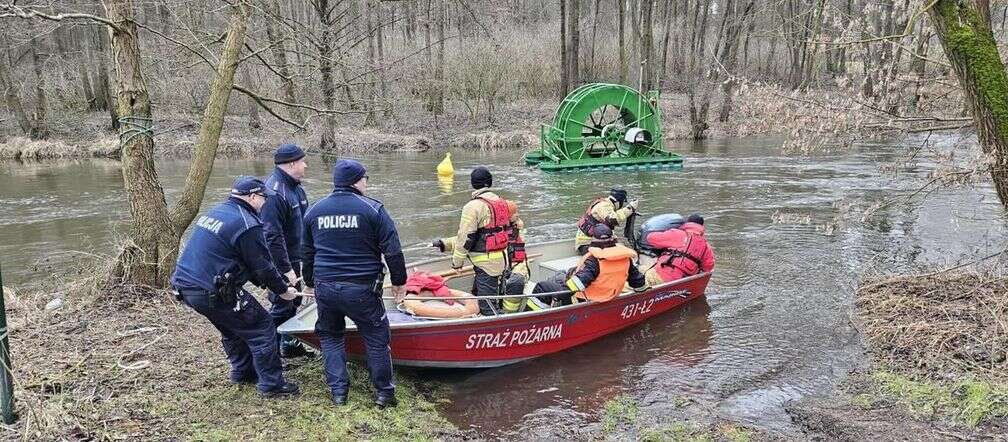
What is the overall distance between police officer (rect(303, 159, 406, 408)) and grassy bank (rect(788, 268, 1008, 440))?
3.01 meters

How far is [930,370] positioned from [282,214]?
501 centimetres

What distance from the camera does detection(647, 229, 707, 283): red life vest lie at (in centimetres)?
741

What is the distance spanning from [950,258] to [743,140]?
54.6ft

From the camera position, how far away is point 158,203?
20.9 ft

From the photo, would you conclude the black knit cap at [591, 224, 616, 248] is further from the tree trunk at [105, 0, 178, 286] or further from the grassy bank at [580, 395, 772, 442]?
the tree trunk at [105, 0, 178, 286]

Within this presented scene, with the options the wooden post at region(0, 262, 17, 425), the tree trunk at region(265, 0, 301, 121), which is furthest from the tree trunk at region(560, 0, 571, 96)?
the wooden post at region(0, 262, 17, 425)

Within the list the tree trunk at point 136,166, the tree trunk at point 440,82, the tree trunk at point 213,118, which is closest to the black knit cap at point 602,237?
the tree trunk at point 213,118

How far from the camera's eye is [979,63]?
5.79m

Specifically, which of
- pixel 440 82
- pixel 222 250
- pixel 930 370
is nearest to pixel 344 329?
pixel 222 250

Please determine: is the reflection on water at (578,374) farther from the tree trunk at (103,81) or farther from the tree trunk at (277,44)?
the tree trunk at (103,81)

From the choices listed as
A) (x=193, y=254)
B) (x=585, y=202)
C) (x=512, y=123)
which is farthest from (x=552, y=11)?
(x=193, y=254)

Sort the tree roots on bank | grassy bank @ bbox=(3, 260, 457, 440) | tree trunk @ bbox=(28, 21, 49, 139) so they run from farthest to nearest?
tree trunk @ bbox=(28, 21, 49, 139) → the tree roots on bank → grassy bank @ bbox=(3, 260, 457, 440)

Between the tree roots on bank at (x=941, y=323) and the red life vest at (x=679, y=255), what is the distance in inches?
65.9

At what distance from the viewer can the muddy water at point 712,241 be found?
5.65m
